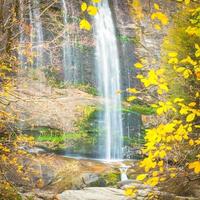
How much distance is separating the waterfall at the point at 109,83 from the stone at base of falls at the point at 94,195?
6.24m

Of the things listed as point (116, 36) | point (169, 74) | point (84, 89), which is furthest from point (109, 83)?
point (169, 74)

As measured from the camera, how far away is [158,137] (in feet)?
11.4

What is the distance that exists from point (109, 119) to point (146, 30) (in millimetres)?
6816

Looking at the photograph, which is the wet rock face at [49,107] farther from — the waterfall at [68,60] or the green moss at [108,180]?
the green moss at [108,180]

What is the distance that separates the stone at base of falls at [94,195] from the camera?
8829mm

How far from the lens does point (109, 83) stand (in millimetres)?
19234

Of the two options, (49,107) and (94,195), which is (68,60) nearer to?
(49,107)

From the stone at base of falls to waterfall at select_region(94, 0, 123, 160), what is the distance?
246 inches

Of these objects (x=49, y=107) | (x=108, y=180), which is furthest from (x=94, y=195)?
(x=49, y=107)

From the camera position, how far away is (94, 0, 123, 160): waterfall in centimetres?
1662

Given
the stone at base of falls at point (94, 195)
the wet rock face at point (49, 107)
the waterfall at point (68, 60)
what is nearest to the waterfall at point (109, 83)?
the wet rock face at point (49, 107)

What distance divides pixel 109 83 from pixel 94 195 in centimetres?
1058

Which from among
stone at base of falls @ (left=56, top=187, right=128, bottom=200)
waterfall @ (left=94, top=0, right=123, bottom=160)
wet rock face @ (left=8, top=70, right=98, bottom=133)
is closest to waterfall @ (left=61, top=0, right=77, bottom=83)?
wet rock face @ (left=8, top=70, right=98, bottom=133)

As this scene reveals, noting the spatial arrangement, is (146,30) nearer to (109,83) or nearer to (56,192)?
(109,83)
